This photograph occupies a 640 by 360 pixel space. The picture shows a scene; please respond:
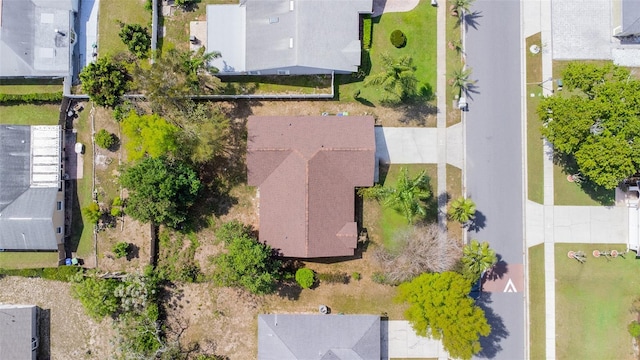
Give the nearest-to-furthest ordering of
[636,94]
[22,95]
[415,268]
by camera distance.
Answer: [636,94]
[415,268]
[22,95]

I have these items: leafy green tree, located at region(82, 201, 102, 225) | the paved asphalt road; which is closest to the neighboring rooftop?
the paved asphalt road

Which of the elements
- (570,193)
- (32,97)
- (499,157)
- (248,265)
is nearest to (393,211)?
(499,157)

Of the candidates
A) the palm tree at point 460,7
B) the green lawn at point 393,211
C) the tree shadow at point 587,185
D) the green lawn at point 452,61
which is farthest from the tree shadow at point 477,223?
the palm tree at point 460,7

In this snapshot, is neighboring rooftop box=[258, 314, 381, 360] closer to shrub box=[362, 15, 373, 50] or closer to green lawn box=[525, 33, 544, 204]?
green lawn box=[525, 33, 544, 204]

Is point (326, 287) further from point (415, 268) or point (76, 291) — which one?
point (76, 291)

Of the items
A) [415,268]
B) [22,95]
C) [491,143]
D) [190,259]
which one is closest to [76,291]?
[190,259]

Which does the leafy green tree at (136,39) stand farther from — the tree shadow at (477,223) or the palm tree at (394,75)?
the tree shadow at (477,223)
